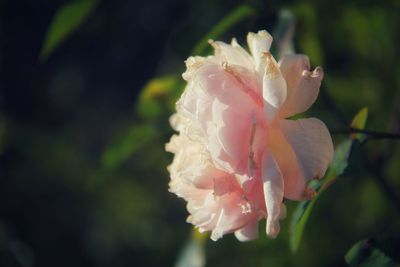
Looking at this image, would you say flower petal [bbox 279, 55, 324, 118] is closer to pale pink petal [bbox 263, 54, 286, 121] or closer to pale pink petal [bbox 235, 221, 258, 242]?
pale pink petal [bbox 263, 54, 286, 121]

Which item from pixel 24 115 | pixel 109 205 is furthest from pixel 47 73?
pixel 109 205

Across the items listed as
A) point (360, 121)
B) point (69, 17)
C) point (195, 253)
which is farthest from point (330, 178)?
point (69, 17)

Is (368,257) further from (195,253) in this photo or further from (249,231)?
(195,253)

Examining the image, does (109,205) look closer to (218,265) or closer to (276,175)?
(218,265)

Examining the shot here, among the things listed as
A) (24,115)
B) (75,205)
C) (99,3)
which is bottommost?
(75,205)

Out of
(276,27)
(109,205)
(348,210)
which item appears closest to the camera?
(276,27)

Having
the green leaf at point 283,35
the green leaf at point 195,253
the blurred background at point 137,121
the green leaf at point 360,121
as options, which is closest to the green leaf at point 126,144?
the blurred background at point 137,121

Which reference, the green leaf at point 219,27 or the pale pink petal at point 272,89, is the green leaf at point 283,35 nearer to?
the green leaf at point 219,27
